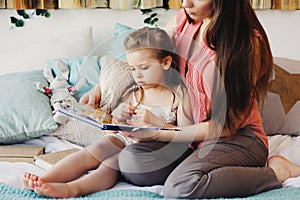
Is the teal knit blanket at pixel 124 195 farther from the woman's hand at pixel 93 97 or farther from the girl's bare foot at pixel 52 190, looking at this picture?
the woman's hand at pixel 93 97

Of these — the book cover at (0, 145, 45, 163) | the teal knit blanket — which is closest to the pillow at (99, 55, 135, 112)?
the teal knit blanket

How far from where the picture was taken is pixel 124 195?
1468 millimetres

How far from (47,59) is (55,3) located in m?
0.31

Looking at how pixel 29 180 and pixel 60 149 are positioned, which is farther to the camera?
pixel 60 149

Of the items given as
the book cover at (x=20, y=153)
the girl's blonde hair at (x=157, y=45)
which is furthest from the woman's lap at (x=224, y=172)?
the book cover at (x=20, y=153)

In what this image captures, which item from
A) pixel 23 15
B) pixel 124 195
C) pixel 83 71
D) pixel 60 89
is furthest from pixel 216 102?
pixel 23 15

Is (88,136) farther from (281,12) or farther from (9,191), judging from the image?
(281,12)

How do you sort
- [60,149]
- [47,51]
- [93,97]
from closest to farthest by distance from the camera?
1. [93,97]
2. [60,149]
3. [47,51]

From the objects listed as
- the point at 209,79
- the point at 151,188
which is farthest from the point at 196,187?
the point at 209,79

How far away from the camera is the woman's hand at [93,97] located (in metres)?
1.56

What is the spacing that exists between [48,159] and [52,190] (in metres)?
0.28

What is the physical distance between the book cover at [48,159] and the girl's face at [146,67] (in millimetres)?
402

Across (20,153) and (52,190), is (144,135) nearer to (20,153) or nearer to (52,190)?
(52,190)

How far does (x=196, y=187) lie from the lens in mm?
1492
